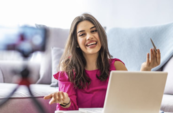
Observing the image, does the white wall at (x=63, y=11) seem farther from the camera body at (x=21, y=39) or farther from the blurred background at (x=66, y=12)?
the camera body at (x=21, y=39)

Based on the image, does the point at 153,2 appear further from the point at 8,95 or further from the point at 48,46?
the point at 8,95

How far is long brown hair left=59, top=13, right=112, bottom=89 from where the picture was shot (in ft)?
4.02

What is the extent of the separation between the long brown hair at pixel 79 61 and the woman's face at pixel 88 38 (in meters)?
0.03

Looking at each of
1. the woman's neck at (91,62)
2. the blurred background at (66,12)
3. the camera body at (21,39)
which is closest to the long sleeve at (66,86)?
the woman's neck at (91,62)

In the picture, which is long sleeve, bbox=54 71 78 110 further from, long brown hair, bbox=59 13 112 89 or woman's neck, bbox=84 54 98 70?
woman's neck, bbox=84 54 98 70

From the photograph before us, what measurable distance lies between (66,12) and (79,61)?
180cm

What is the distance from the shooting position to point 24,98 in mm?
1523

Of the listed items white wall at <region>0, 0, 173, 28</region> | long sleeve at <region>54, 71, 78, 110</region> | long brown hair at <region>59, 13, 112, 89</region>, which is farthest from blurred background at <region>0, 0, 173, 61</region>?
long sleeve at <region>54, 71, 78, 110</region>

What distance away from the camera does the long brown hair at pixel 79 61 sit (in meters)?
1.23

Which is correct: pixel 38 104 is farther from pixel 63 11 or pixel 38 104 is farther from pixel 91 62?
pixel 63 11

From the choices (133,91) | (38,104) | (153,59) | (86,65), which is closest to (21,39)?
(38,104)

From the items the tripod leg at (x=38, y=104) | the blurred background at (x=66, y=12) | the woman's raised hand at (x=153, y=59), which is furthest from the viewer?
the blurred background at (x=66, y=12)

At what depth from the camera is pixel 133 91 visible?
76cm

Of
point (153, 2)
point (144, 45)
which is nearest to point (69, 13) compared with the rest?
point (153, 2)
